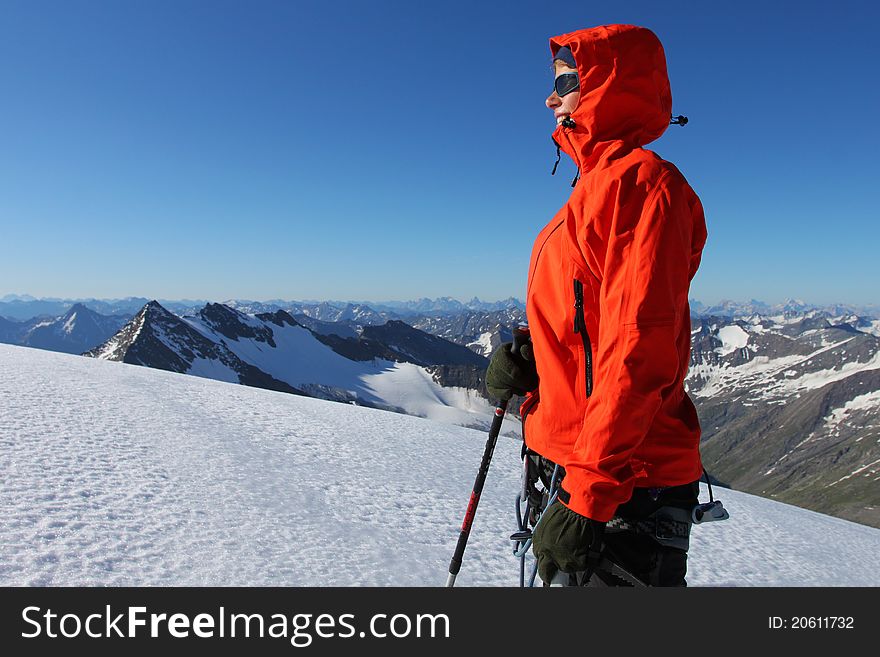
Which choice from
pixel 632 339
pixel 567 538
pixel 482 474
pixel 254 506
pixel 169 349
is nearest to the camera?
pixel 632 339

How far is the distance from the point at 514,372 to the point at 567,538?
3.70 ft

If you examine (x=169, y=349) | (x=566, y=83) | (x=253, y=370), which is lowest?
(x=253, y=370)

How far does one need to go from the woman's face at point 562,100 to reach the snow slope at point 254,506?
13.1 ft

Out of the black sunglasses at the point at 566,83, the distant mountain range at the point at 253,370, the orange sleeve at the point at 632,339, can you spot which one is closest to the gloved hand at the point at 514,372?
the orange sleeve at the point at 632,339

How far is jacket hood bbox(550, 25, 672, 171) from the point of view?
260cm

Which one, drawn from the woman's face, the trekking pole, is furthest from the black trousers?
the woman's face

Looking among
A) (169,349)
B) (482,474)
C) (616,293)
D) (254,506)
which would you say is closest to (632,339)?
(616,293)

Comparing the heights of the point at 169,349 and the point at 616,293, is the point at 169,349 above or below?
below

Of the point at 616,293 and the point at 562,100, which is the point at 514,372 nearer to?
the point at 616,293

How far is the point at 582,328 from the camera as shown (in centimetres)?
259

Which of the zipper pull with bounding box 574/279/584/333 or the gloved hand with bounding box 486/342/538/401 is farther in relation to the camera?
the gloved hand with bounding box 486/342/538/401

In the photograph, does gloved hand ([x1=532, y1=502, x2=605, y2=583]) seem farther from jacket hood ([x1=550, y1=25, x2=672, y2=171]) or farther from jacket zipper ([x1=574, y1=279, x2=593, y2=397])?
jacket hood ([x1=550, y1=25, x2=672, y2=171])

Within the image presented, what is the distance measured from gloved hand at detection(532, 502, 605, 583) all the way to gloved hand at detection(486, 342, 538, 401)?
921 mm

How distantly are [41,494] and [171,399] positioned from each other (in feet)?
18.8
